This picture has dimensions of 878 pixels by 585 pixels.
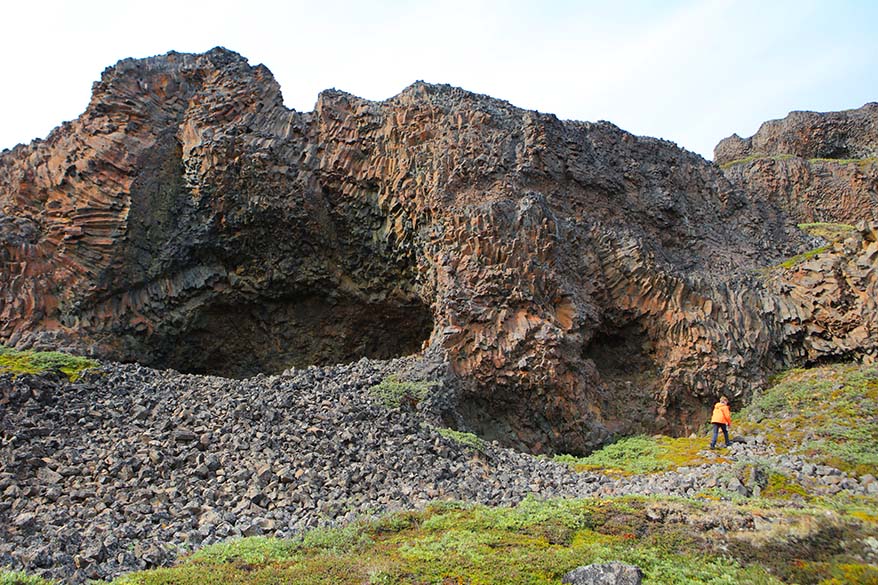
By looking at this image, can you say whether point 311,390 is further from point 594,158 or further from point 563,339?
point 594,158

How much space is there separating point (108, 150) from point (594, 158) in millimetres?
17939

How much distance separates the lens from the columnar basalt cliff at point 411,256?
21766 mm

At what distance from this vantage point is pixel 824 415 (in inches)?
706

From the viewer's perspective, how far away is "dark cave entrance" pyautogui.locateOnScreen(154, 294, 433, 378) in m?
27.3

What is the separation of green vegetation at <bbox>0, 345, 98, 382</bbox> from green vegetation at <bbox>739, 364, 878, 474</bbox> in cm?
1755

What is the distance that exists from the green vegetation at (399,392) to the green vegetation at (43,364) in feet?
25.2

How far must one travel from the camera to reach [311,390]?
1766 centimetres

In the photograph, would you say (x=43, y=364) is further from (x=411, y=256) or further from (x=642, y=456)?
(x=642, y=456)

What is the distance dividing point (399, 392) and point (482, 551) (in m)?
8.94

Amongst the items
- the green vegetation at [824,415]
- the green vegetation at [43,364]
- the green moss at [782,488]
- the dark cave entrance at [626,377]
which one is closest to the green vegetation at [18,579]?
the green vegetation at [43,364]

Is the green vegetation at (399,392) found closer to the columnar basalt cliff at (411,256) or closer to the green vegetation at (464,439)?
the green vegetation at (464,439)

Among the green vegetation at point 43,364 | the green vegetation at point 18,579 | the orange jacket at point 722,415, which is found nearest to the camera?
the green vegetation at point 18,579

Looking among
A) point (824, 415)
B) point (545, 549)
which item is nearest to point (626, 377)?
point (824, 415)

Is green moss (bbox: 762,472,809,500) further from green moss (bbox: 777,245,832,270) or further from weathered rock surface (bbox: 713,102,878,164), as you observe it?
weathered rock surface (bbox: 713,102,878,164)
